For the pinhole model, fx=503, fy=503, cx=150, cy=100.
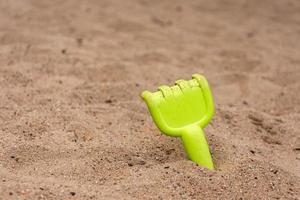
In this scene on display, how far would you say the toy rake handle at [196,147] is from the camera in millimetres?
1414

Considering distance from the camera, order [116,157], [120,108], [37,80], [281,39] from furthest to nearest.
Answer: [281,39], [37,80], [120,108], [116,157]

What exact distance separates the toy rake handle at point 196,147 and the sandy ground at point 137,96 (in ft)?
0.10

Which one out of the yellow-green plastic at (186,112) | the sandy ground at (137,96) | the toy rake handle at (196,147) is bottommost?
the sandy ground at (137,96)

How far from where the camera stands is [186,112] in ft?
4.75

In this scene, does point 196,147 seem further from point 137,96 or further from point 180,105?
point 137,96

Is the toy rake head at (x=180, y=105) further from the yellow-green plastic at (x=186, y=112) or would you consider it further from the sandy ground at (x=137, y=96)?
the sandy ground at (x=137, y=96)

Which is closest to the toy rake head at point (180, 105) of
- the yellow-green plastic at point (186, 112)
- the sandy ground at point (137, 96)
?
A: the yellow-green plastic at point (186, 112)

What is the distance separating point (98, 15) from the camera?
2.77m

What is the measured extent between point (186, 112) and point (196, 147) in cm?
11

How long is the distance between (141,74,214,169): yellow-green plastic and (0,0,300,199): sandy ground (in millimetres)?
52

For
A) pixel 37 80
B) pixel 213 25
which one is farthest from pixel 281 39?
pixel 37 80

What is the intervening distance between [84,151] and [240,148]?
478 millimetres

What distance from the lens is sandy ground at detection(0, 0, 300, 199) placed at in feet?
4.41

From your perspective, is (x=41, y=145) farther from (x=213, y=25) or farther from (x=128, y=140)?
(x=213, y=25)
